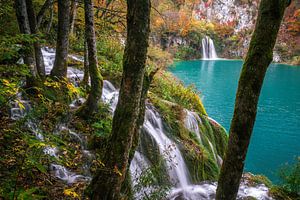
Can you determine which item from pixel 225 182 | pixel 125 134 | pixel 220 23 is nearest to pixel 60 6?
pixel 125 134

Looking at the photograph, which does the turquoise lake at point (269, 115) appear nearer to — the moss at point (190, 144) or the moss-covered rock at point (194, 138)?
the moss-covered rock at point (194, 138)

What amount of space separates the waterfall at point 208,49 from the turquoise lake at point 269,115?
2248 cm

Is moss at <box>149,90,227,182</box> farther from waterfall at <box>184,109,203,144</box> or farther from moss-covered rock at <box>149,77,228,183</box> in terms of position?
waterfall at <box>184,109,203,144</box>

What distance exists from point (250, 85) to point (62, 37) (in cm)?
473

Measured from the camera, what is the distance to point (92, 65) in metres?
6.04

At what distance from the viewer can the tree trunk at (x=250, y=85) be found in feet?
11.3

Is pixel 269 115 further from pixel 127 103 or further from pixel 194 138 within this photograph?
pixel 127 103

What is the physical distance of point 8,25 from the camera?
25.2ft

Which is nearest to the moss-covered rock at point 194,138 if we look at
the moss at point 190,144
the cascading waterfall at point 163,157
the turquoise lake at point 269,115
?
the moss at point 190,144

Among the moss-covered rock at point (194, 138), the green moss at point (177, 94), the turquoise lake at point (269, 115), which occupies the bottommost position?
the turquoise lake at point (269, 115)

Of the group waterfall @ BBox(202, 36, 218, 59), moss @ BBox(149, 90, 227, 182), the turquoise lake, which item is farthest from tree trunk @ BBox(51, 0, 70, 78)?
waterfall @ BBox(202, 36, 218, 59)

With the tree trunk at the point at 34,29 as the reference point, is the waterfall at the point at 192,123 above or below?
below

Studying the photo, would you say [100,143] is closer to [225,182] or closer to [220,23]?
[225,182]

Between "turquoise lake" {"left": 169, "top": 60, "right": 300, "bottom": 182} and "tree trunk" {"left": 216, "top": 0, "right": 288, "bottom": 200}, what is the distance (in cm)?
675
